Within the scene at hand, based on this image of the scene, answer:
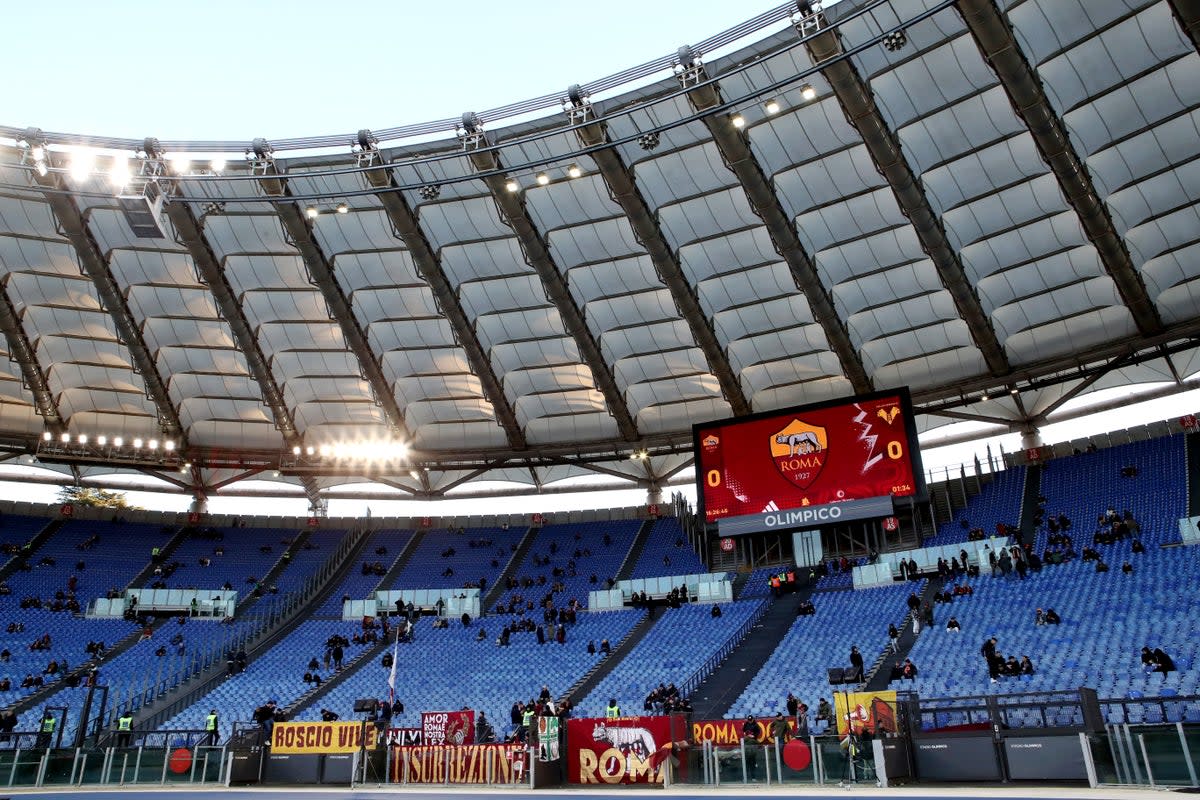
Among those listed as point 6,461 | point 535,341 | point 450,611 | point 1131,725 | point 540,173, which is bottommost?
point 1131,725

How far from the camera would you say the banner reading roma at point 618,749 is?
749 inches

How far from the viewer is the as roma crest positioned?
39875 mm

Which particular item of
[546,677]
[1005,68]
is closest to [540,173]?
[1005,68]

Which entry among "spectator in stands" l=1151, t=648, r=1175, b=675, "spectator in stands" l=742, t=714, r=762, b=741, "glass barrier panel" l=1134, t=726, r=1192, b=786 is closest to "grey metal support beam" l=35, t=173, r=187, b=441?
"spectator in stands" l=742, t=714, r=762, b=741

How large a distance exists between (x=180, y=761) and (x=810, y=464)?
27198 millimetres

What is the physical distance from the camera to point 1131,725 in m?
14.1

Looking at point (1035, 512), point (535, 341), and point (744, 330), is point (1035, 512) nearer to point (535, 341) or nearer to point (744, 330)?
point (744, 330)

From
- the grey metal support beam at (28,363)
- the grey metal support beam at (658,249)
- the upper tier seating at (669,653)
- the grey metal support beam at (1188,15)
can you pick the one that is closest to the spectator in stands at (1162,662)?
the upper tier seating at (669,653)

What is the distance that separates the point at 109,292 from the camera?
3794 cm

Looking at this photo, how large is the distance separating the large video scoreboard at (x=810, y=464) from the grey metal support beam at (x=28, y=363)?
99.9 ft

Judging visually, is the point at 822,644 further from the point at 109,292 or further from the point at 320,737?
the point at 109,292

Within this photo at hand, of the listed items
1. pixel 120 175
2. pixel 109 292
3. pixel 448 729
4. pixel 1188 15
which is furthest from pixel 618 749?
pixel 109 292

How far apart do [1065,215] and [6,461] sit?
52.4m

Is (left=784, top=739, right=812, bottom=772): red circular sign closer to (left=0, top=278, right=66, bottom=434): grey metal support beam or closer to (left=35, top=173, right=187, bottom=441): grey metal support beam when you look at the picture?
(left=35, top=173, right=187, bottom=441): grey metal support beam
